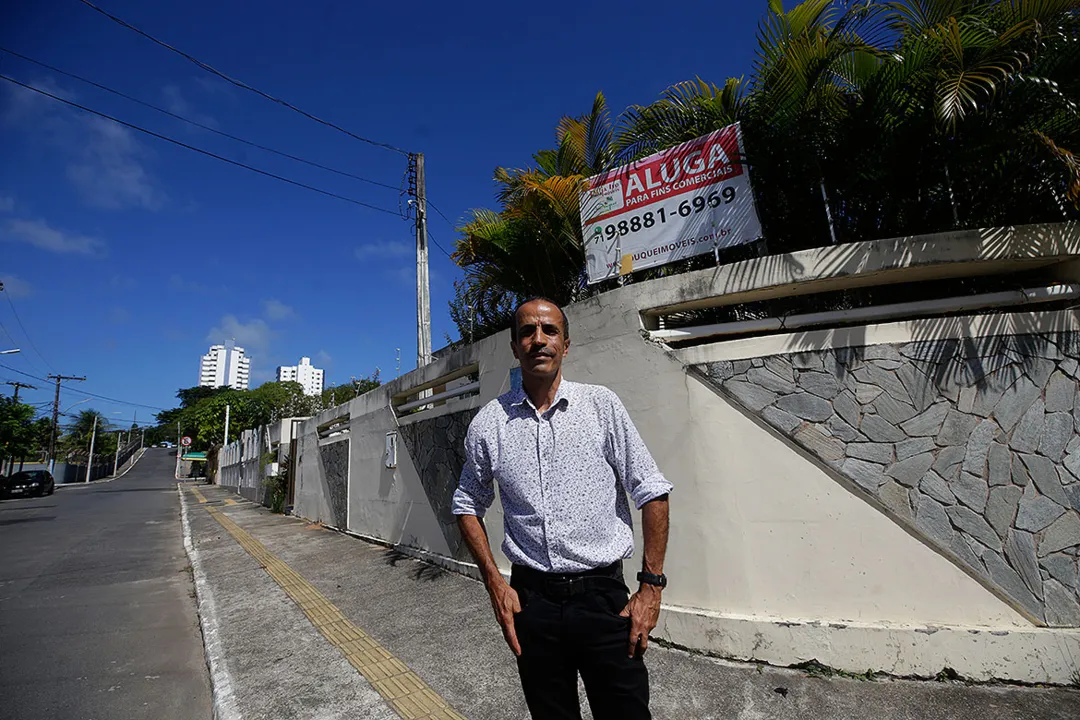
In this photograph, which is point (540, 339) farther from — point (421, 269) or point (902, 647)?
point (421, 269)

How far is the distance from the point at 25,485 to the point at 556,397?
103 feet

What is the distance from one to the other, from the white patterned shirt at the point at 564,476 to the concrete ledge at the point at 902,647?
7.50 ft

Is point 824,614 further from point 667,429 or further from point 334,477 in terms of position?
point 334,477

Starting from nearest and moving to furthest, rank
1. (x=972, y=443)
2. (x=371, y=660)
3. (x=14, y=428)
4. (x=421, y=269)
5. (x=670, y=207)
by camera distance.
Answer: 1. (x=972, y=443)
2. (x=371, y=660)
3. (x=670, y=207)
4. (x=421, y=269)
5. (x=14, y=428)

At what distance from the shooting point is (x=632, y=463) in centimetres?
176

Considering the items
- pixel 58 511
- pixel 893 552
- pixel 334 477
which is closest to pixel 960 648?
pixel 893 552

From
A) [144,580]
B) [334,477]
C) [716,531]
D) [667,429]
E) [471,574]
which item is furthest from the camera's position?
[334,477]

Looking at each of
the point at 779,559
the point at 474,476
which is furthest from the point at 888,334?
the point at 474,476

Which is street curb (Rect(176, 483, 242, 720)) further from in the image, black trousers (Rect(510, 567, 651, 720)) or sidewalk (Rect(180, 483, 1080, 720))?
black trousers (Rect(510, 567, 651, 720))

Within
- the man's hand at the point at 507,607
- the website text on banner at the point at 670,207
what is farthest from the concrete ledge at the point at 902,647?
the website text on banner at the point at 670,207

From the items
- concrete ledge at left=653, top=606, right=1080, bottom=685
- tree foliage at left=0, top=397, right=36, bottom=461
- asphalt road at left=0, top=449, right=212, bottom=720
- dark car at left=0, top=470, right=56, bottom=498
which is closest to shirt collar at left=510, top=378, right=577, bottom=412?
concrete ledge at left=653, top=606, right=1080, bottom=685

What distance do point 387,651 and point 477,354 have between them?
9.13 ft

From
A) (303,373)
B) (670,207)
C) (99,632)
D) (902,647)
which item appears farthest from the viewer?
A: (303,373)

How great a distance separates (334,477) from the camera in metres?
10.6
